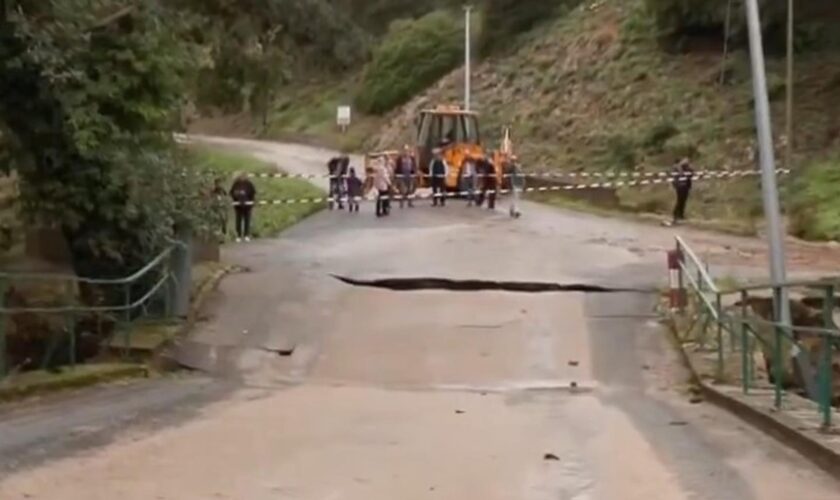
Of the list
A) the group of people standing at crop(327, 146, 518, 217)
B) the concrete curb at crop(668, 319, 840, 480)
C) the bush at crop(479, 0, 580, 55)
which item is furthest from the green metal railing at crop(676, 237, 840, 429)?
the bush at crop(479, 0, 580, 55)

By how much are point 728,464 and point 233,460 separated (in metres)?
3.77

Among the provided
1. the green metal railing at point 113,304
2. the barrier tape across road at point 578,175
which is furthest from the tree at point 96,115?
the barrier tape across road at point 578,175

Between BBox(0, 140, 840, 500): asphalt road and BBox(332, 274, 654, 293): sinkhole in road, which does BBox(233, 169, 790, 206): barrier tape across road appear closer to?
BBox(0, 140, 840, 500): asphalt road

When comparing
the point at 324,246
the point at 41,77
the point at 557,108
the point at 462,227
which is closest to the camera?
the point at 41,77

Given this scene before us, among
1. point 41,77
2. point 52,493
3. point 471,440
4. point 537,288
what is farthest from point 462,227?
point 52,493

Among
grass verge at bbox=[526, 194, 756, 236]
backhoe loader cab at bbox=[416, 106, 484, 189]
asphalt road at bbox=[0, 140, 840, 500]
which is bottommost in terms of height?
asphalt road at bbox=[0, 140, 840, 500]

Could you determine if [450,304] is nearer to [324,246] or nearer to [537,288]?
[537,288]

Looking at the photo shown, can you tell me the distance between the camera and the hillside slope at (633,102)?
47375 mm

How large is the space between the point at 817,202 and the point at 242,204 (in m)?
14.2

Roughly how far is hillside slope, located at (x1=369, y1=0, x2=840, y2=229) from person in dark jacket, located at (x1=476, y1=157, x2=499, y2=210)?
378 centimetres

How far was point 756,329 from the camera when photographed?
17.1 metres

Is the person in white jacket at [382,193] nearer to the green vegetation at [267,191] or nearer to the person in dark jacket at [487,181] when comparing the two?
the green vegetation at [267,191]

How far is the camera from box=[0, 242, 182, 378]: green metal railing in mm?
18719

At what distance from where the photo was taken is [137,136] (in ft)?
69.4
